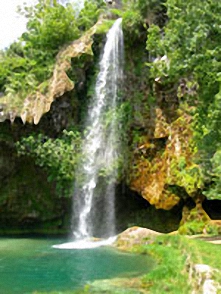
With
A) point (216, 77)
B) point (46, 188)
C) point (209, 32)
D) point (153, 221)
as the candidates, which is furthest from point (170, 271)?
point (46, 188)

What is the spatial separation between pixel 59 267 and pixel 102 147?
30.8 ft

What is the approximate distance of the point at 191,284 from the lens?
7.96 meters

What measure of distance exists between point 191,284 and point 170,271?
1298mm

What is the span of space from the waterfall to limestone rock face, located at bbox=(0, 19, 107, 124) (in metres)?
1.23

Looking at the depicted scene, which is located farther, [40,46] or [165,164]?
[40,46]

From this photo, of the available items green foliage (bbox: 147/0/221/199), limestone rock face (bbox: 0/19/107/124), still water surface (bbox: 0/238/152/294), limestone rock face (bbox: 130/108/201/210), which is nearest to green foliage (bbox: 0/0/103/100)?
limestone rock face (bbox: 0/19/107/124)

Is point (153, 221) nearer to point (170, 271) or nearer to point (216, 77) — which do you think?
point (216, 77)

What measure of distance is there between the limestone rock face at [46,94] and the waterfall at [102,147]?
123 centimetres

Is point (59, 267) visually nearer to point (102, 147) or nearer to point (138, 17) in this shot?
point (102, 147)

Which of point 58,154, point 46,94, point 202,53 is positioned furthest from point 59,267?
point 46,94

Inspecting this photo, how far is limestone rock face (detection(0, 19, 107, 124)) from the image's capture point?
18.8m

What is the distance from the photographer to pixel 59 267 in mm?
10883

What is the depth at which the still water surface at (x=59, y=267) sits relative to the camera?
9.06m

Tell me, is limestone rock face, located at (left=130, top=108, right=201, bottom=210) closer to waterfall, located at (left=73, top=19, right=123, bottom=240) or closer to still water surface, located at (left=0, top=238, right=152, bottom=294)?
waterfall, located at (left=73, top=19, right=123, bottom=240)
